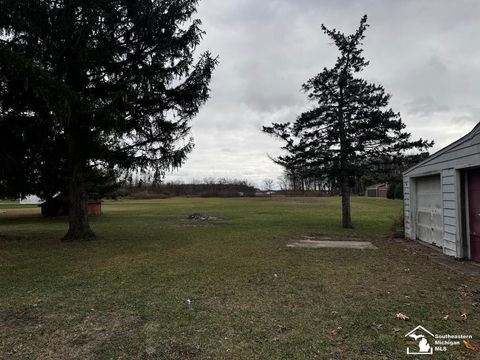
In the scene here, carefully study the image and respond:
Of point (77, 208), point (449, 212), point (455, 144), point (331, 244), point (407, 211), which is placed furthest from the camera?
point (407, 211)

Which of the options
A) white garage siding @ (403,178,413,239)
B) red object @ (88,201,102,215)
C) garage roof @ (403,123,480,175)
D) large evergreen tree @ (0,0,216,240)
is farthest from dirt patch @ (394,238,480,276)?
red object @ (88,201,102,215)

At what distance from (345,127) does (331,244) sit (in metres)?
6.18

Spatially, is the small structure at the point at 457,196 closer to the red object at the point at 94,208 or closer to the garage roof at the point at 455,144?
the garage roof at the point at 455,144

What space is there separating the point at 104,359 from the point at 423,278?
207 inches

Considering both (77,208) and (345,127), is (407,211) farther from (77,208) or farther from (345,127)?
(77,208)

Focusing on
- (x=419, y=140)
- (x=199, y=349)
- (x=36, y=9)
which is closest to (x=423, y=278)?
(x=199, y=349)

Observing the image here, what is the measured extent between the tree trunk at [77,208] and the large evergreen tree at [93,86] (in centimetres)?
3

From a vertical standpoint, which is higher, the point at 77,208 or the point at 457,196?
the point at 457,196

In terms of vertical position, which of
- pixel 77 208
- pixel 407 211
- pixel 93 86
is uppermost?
pixel 93 86

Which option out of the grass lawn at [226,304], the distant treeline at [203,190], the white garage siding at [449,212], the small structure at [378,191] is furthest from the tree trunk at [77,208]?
the small structure at [378,191]

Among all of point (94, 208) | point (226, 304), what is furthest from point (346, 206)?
point (94, 208)

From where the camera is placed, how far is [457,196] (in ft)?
26.2

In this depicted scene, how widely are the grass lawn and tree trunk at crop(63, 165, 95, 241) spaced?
2415 millimetres

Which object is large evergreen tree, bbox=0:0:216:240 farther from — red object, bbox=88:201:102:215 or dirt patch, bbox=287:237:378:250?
red object, bbox=88:201:102:215
